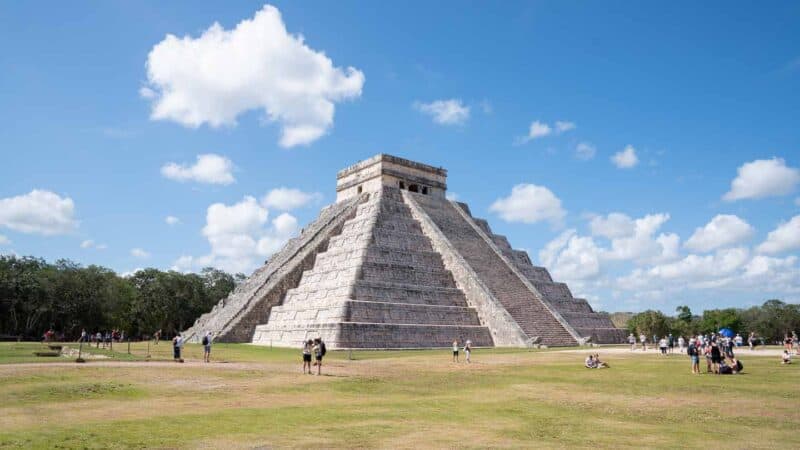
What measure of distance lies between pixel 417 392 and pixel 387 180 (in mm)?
30939

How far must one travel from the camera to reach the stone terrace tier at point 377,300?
28.7 m

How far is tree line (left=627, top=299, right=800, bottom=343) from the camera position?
59691 mm

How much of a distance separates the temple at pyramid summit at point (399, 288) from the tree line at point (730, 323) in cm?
2227

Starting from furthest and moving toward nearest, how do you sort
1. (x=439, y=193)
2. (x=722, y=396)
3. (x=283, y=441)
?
(x=439, y=193) → (x=722, y=396) → (x=283, y=441)

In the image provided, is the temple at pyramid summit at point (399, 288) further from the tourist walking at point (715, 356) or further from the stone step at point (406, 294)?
the tourist walking at point (715, 356)

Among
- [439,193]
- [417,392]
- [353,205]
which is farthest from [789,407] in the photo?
[439,193]

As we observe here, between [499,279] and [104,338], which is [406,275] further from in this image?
[104,338]

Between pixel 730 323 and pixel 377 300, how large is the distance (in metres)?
47.6

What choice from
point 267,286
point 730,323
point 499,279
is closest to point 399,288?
point 499,279

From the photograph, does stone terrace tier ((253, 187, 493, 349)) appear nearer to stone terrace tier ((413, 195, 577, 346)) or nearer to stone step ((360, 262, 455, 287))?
stone step ((360, 262, 455, 287))

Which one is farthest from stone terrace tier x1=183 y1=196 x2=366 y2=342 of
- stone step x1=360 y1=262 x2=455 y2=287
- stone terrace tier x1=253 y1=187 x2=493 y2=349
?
stone step x1=360 y1=262 x2=455 y2=287

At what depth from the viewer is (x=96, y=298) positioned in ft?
178

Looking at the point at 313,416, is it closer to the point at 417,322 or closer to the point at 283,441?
the point at 283,441

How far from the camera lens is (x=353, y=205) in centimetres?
4391
